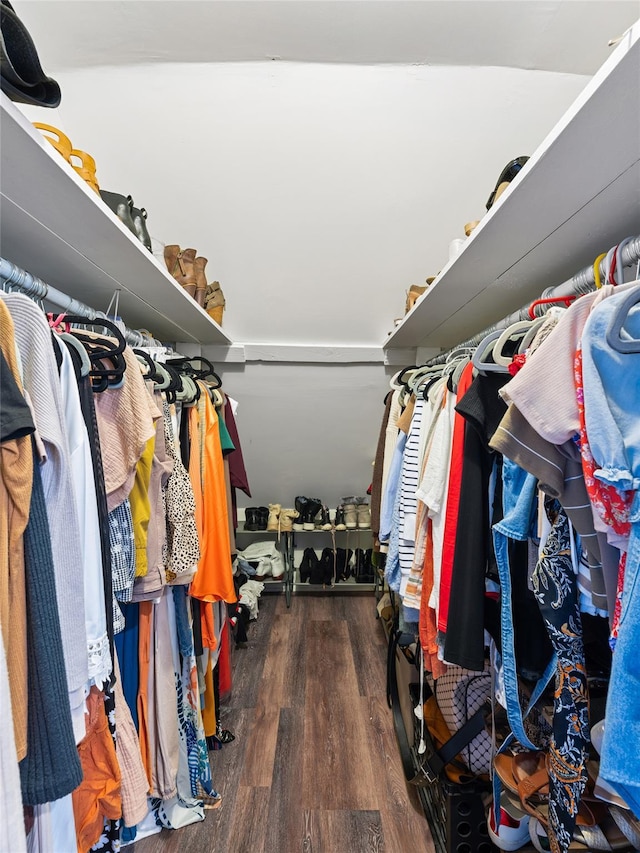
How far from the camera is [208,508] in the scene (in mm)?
1468

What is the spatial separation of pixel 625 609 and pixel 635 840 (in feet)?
2.07


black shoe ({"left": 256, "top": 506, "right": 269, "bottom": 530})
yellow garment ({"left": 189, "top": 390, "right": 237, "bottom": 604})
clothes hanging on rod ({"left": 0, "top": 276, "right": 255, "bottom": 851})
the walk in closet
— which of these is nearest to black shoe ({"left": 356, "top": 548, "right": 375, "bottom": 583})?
the walk in closet

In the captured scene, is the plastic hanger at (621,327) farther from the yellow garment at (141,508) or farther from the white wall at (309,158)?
the white wall at (309,158)

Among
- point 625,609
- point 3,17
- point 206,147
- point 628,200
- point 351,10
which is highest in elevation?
point 351,10

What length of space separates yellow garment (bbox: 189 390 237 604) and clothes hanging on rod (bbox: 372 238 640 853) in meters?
0.70

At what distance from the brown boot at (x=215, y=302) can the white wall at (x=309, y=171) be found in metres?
0.18

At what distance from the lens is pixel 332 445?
10.0ft

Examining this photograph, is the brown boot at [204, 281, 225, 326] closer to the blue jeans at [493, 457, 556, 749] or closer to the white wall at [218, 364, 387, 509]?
the white wall at [218, 364, 387, 509]

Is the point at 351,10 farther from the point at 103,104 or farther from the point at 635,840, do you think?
the point at 635,840

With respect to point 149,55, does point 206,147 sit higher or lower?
lower

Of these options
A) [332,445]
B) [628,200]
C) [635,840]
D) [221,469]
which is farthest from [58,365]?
[332,445]

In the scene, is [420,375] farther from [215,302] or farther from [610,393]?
[215,302]

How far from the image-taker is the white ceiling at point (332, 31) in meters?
1.79

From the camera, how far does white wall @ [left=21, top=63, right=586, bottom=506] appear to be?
2137mm
